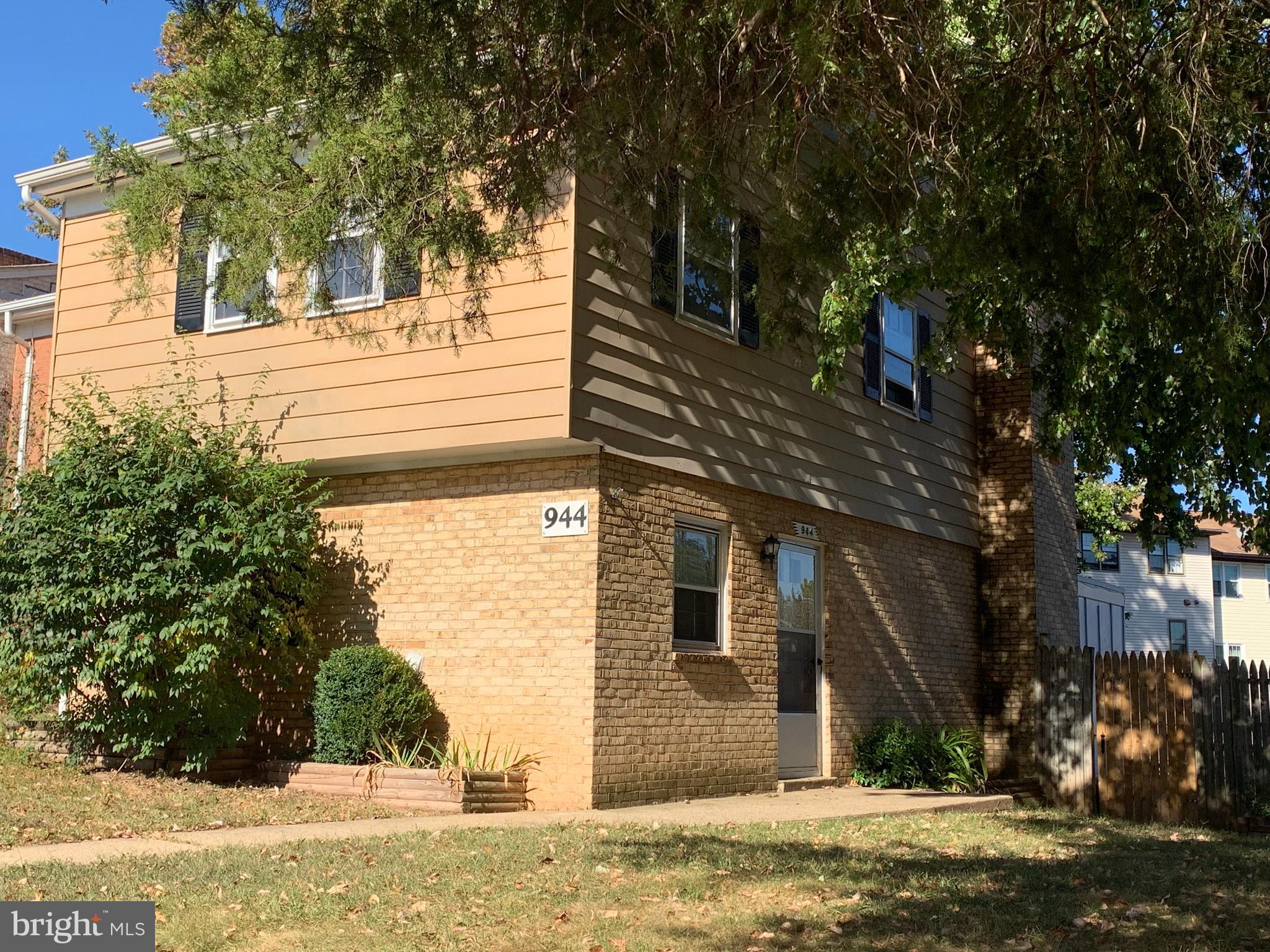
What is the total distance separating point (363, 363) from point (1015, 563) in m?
9.32

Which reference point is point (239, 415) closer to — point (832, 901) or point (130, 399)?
point (130, 399)

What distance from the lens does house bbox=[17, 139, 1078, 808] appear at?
1102 cm

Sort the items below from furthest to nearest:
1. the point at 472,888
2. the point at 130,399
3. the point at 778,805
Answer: the point at 130,399 → the point at 778,805 → the point at 472,888

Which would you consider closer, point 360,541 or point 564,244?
point 564,244

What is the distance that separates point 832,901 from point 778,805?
4.82 metres

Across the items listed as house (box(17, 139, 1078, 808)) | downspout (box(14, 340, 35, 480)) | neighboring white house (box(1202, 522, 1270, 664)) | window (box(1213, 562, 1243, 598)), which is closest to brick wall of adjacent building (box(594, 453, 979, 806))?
house (box(17, 139, 1078, 808))

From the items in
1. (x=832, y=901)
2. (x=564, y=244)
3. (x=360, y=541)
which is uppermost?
(x=564, y=244)

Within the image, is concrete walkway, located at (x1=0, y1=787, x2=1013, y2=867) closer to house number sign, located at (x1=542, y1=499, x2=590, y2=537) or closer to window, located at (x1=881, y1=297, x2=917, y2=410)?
house number sign, located at (x1=542, y1=499, x2=590, y2=537)

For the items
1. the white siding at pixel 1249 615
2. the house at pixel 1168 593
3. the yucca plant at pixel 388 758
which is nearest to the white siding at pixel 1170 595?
the house at pixel 1168 593

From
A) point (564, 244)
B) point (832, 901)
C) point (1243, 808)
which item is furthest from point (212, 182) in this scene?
point (1243, 808)

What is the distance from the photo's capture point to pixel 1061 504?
1836 centimetres

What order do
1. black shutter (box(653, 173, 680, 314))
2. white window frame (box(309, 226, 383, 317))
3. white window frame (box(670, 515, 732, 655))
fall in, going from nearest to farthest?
1. black shutter (box(653, 173, 680, 314))
2. white window frame (box(309, 226, 383, 317))
3. white window frame (box(670, 515, 732, 655))

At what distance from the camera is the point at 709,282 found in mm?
12070

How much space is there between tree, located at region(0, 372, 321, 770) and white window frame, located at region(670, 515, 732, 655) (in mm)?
3300
